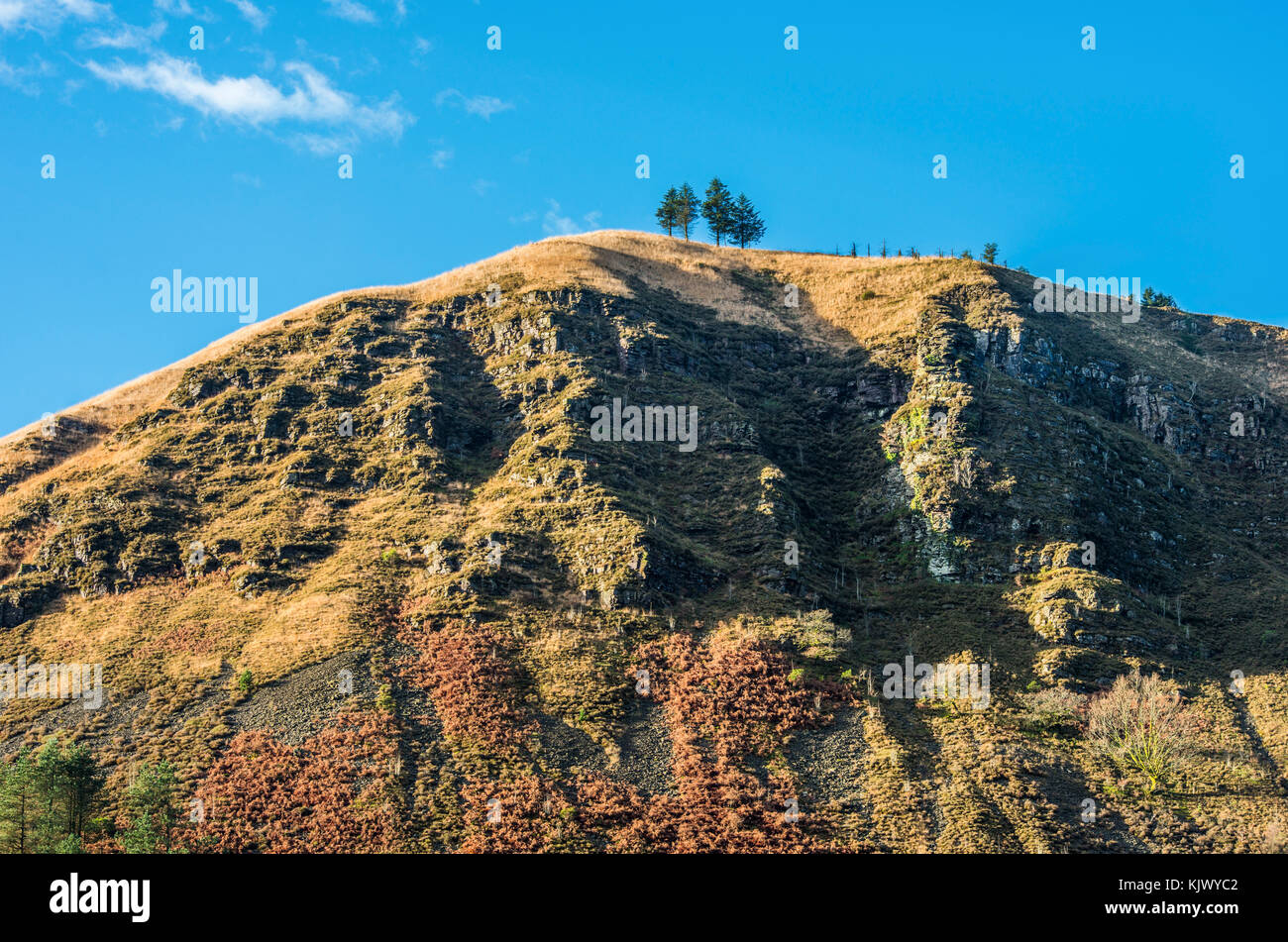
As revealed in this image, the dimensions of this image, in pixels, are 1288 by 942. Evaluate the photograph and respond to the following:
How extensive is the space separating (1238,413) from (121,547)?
111m

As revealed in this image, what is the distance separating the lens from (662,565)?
242ft

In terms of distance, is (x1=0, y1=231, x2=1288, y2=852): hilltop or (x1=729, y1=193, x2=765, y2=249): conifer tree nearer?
(x1=0, y1=231, x2=1288, y2=852): hilltop

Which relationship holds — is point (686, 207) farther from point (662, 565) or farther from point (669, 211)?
point (662, 565)

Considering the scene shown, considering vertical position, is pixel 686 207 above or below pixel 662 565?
above

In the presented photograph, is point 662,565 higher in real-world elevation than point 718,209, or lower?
lower

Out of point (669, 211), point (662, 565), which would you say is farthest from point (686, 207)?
point (662, 565)

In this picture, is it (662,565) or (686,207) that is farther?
(686,207)

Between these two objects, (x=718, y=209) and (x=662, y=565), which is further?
(x=718, y=209)

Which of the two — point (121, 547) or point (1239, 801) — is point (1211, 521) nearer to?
point (1239, 801)

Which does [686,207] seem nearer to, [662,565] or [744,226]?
[744,226]

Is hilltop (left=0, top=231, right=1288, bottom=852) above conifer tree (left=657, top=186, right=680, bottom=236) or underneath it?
underneath

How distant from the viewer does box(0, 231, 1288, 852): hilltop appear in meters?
54.7

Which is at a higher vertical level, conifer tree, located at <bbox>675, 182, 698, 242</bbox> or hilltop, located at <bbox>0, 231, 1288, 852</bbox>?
conifer tree, located at <bbox>675, 182, 698, 242</bbox>

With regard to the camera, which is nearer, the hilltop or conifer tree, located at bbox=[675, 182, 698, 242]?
the hilltop
